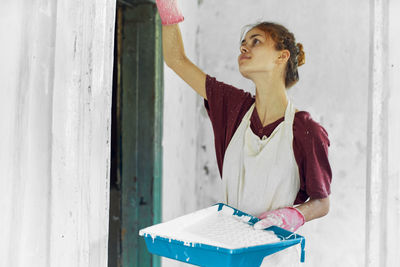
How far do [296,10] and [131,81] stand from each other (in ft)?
1.51

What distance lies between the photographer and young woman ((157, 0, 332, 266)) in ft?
2.94

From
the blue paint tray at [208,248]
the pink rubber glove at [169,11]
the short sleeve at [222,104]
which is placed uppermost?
the pink rubber glove at [169,11]

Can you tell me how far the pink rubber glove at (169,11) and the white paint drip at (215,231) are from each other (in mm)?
432

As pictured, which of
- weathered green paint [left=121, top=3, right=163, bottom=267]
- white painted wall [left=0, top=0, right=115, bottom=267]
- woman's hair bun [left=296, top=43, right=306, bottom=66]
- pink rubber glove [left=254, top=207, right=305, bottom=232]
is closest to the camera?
white painted wall [left=0, top=0, right=115, bottom=267]

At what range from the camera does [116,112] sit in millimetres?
1188

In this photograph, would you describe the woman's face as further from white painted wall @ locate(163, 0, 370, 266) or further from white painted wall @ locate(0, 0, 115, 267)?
white painted wall @ locate(0, 0, 115, 267)

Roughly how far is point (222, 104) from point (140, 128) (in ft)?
0.85

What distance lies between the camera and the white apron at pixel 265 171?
901mm

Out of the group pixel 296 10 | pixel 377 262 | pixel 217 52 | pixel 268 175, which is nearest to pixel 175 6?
pixel 217 52

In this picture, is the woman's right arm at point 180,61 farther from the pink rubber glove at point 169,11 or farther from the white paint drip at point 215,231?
the white paint drip at point 215,231

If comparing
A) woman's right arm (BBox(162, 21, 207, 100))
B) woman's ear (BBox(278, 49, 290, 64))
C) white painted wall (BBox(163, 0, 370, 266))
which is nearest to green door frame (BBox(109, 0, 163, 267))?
woman's right arm (BBox(162, 21, 207, 100))

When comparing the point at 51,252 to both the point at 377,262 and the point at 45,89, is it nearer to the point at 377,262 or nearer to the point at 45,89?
the point at 45,89

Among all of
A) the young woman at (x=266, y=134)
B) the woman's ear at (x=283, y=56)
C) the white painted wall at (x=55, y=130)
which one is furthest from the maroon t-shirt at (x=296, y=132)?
the white painted wall at (x=55, y=130)

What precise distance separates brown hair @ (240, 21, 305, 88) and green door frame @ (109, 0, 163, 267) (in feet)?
1.01
